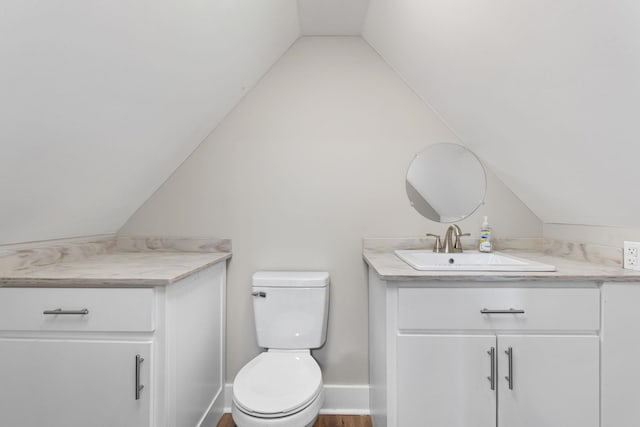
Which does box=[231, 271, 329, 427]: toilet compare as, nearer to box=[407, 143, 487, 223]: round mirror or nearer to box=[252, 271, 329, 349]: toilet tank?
box=[252, 271, 329, 349]: toilet tank

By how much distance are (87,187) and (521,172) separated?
77.6 inches

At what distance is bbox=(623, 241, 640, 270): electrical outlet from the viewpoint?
1.37m

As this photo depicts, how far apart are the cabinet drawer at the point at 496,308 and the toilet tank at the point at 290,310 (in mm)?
586

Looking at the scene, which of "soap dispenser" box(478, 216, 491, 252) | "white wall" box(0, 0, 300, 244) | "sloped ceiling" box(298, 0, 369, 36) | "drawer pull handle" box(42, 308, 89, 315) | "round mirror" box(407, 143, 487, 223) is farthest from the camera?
"round mirror" box(407, 143, 487, 223)

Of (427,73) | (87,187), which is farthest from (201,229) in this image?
(427,73)

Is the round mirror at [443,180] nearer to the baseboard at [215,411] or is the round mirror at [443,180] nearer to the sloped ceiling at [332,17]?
the sloped ceiling at [332,17]

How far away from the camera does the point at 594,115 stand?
1.19m

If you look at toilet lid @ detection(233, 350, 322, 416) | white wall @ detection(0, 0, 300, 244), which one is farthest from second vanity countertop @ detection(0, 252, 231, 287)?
toilet lid @ detection(233, 350, 322, 416)

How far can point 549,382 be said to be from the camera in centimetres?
131

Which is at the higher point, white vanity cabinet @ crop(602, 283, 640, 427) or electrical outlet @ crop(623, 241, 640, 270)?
electrical outlet @ crop(623, 241, 640, 270)

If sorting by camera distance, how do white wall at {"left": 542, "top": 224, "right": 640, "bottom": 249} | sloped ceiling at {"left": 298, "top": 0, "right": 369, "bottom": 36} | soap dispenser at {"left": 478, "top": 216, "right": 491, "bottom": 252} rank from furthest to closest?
soap dispenser at {"left": 478, "top": 216, "right": 491, "bottom": 252}
sloped ceiling at {"left": 298, "top": 0, "right": 369, "bottom": 36}
white wall at {"left": 542, "top": 224, "right": 640, "bottom": 249}

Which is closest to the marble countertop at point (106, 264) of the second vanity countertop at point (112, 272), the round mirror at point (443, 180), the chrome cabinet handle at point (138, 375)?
the second vanity countertop at point (112, 272)

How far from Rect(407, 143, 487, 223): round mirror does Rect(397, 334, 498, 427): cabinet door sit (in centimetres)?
84

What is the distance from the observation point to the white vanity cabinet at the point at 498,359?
4.29 feet
